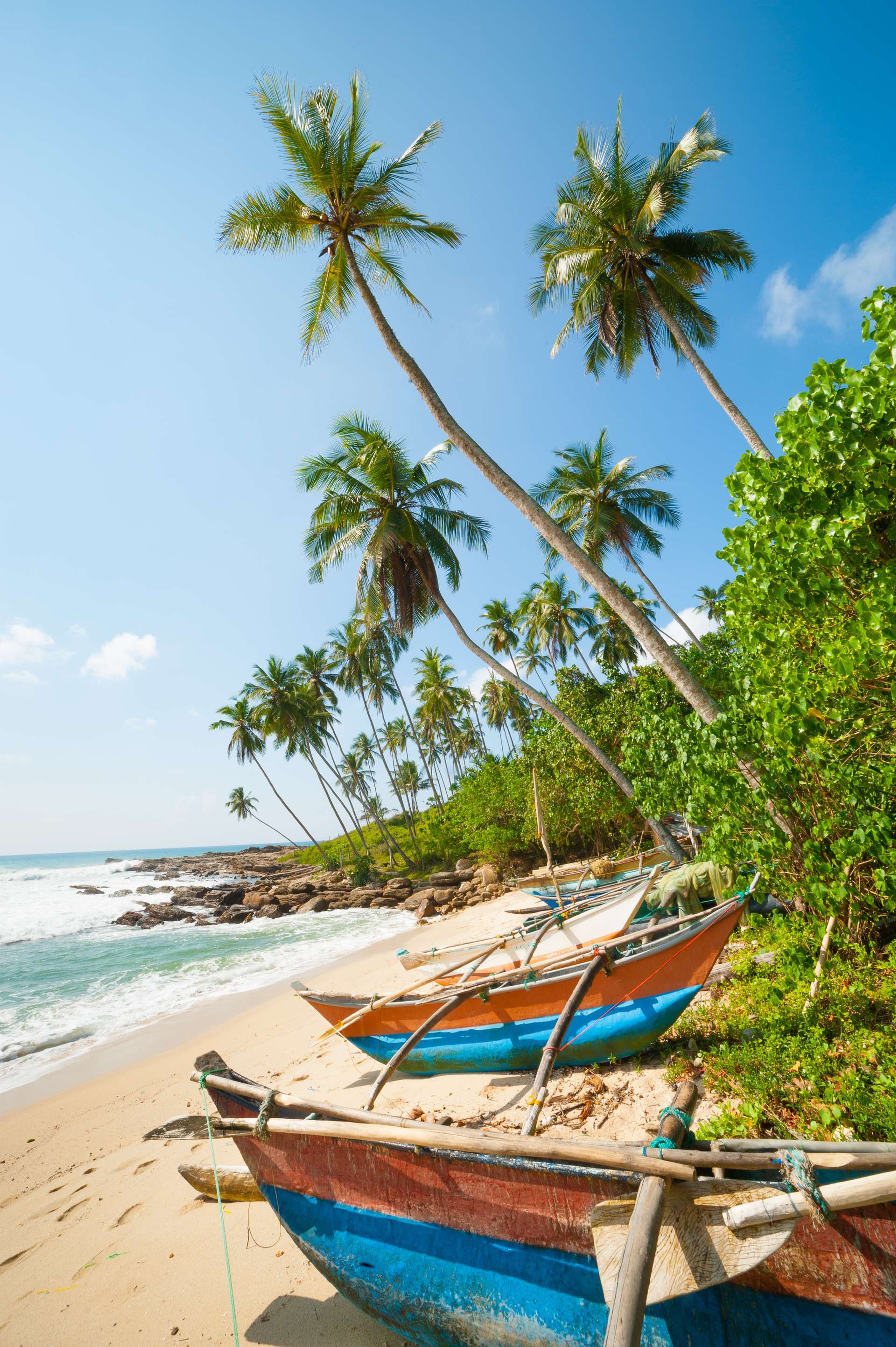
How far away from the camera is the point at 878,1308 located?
6.11 ft

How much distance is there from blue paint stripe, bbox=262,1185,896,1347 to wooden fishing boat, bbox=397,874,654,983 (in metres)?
2.69

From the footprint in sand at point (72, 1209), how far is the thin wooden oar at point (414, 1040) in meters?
3.11

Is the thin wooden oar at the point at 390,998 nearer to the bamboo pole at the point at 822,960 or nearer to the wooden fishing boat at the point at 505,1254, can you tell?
the wooden fishing boat at the point at 505,1254

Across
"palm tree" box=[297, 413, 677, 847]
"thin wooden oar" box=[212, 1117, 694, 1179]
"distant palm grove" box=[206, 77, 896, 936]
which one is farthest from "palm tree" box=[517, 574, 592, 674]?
"thin wooden oar" box=[212, 1117, 694, 1179]

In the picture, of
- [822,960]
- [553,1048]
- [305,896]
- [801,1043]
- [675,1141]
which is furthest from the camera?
[305,896]

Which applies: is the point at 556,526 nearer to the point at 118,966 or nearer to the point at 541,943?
the point at 541,943

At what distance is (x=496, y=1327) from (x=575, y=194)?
49.7ft

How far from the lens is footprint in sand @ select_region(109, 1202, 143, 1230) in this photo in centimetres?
445

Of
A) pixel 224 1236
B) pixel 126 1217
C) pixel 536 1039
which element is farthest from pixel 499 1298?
pixel 126 1217

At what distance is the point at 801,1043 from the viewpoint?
3.91m

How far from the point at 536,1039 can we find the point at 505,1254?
2.57 meters

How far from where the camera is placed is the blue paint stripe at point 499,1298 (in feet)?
6.56

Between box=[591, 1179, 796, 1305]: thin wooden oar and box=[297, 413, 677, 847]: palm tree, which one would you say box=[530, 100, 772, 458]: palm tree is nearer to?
box=[297, 413, 677, 847]: palm tree

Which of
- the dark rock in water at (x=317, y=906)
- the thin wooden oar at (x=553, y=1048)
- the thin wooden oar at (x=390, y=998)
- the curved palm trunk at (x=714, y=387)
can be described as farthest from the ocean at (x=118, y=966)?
the curved palm trunk at (x=714, y=387)
